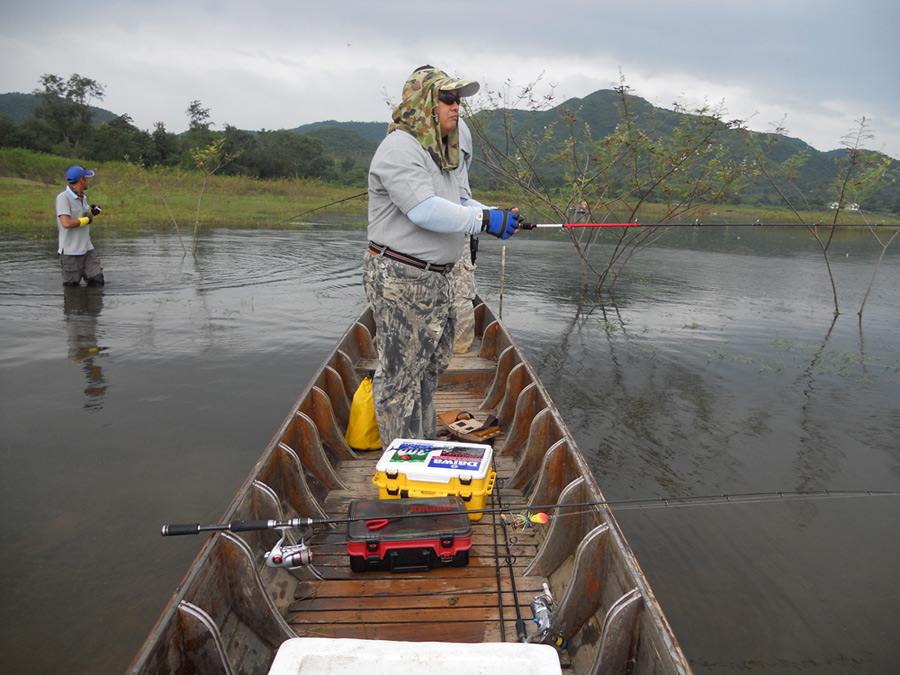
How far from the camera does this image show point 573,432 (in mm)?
7000

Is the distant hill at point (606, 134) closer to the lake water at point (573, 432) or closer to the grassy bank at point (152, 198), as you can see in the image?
the lake water at point (573, 432)

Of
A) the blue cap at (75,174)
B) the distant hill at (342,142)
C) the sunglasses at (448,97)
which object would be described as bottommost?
the blue cap at (75,174)

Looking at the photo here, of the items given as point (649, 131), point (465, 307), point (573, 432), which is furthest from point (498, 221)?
point (649, 131)

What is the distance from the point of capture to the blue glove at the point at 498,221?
3.32 metres

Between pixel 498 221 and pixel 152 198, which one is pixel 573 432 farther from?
pixel 152 198

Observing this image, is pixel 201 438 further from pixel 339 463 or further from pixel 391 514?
pixel 391 514

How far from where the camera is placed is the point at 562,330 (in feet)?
38.6

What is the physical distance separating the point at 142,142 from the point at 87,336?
35833 millimetres

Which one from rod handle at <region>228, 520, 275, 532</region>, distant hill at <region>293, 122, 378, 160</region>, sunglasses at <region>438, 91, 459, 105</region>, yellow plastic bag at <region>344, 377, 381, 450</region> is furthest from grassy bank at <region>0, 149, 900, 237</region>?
distant hill at <region>293, 122, 378, 160</region>

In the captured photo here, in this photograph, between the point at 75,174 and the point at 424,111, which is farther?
the point at 75,174

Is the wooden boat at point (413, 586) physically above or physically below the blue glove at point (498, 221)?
below

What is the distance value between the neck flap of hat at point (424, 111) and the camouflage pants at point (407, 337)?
0.69 meters

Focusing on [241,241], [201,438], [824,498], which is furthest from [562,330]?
[241,241]

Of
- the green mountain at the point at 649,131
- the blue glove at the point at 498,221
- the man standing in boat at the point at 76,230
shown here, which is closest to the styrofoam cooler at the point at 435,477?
the blue glove at the point at 498,221
